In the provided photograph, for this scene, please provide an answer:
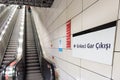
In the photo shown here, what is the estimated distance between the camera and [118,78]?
127 cm

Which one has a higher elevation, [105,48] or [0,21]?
[0,21]

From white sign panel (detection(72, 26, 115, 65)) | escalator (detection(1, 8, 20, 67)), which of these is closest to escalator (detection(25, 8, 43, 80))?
escalator (detection(1, 8, 20, 67))

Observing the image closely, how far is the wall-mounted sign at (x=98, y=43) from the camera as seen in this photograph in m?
1.43

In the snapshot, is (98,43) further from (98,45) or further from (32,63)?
(32,63)

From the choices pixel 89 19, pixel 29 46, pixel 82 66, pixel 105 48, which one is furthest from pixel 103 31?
pixel 29 46

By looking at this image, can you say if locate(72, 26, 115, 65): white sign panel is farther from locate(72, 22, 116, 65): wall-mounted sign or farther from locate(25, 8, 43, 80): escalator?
locate(25, 8, 43, 80): escalator

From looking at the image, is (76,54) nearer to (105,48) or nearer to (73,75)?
(73,75)

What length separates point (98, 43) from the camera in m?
1.66

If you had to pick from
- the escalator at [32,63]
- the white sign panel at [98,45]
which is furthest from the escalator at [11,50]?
the white sign panel at [98,45]

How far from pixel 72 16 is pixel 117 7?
1.39m

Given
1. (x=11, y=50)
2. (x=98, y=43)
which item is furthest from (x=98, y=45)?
(x=11, y=50)

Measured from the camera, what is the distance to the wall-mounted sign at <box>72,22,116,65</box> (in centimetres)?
143

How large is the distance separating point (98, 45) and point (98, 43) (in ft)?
0.08

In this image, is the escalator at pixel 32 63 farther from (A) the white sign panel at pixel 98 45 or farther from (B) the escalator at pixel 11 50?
(A) the white sign panel at pixel 98 45
